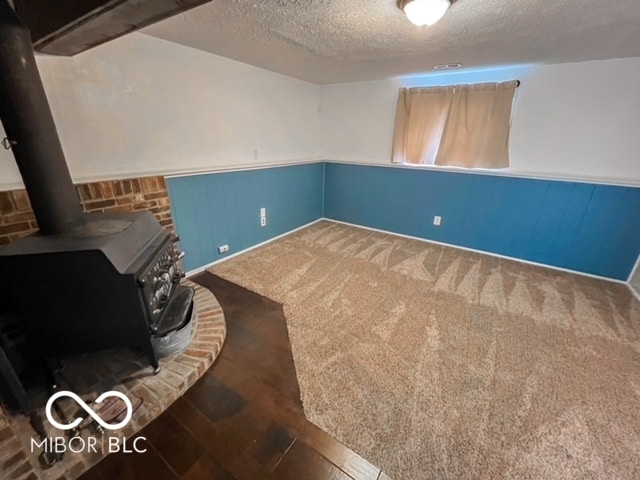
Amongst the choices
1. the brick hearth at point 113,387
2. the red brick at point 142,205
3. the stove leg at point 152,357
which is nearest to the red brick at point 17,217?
the red brick at point 142,205

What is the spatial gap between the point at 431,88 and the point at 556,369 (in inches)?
118

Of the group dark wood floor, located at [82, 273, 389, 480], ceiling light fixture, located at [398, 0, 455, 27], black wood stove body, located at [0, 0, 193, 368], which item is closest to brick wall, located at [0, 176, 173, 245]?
black wood stove body, located at [0, 0, 193, 368]

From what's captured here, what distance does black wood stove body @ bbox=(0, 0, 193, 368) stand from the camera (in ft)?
3.65

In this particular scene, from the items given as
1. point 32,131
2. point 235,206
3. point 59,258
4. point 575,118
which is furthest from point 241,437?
point 575,118

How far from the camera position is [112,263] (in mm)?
1147

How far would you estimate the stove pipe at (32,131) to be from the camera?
109 centimetres

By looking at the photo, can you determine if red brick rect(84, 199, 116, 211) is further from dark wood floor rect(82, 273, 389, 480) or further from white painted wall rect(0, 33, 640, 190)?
dark wood floor rect(82, 273, 389, 480)

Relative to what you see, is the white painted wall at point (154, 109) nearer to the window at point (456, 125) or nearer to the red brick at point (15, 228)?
the red brick at point (15, 228)

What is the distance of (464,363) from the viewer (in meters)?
1.70

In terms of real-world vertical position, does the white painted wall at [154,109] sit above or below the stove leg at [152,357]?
above

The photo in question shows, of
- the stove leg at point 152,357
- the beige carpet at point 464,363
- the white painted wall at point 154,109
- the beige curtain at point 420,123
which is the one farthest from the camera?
the beige curtain at point 420,123

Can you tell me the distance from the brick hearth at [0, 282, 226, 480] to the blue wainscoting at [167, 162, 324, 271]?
1.05m

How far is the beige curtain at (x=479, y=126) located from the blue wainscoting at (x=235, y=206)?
6.28 ft

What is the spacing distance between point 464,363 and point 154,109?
290 centimetres
